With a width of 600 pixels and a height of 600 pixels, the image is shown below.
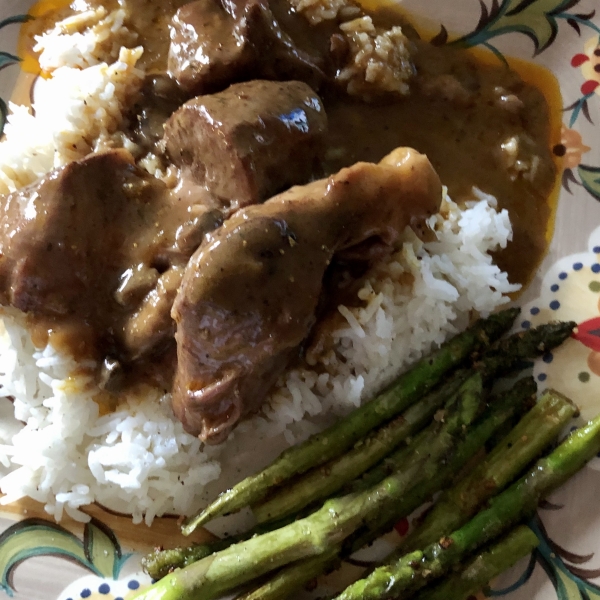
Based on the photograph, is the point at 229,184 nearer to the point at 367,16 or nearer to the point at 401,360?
the point at 401,360

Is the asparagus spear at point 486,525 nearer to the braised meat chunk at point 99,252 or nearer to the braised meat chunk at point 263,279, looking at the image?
the braised meat chunk at point 263,279

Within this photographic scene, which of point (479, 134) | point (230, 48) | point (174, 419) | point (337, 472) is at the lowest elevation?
point (174, 419)

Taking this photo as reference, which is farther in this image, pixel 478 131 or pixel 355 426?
pixel 478 131

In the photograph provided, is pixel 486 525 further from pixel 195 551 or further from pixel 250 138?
pixel 250 138

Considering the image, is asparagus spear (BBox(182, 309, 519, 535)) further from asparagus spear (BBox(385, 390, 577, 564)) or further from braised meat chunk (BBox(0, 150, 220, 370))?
braised meat chunk (BBox(0, 150, 220, 370))

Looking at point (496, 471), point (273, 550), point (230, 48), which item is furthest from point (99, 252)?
point (496, 471)

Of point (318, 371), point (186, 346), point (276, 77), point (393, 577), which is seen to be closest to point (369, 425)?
point (318, 371)
